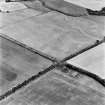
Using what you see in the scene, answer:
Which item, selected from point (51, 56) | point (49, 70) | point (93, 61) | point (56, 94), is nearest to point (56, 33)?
point (51, 56)

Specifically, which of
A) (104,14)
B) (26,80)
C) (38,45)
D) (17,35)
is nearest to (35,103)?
(26,80)

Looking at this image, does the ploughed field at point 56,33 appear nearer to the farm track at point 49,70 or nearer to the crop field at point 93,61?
the farm track at point 49,70

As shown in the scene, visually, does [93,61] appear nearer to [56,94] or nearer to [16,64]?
[56,94]

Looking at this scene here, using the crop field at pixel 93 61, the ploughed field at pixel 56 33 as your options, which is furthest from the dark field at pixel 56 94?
the ploughed field at pixel 56 33

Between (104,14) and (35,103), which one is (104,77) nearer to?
(35,103)

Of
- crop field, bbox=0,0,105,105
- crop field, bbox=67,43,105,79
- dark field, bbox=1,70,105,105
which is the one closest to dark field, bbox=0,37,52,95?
crop field, bbox=0,0,105,105
